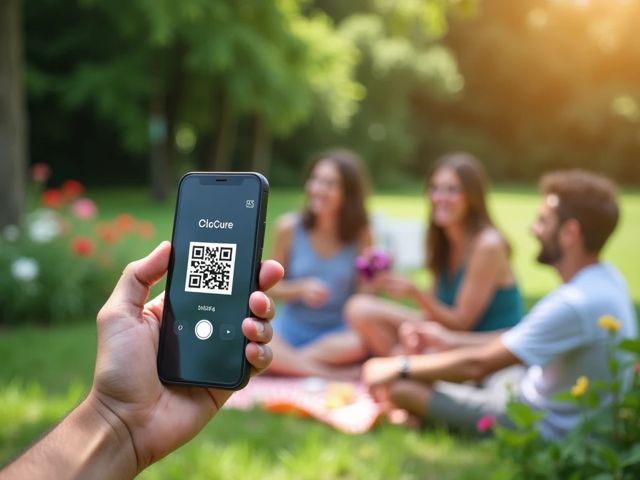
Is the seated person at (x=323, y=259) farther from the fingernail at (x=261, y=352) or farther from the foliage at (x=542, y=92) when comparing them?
the foliage at (x=542, y=92)

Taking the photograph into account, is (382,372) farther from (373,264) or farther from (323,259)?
(323,259)

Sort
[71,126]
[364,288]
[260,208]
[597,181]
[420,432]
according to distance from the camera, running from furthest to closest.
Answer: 1. [71,126]
2. [364,288]
3. [420,432]
4. [597,181]
5. [260,208]

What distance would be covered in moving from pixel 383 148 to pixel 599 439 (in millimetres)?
29812

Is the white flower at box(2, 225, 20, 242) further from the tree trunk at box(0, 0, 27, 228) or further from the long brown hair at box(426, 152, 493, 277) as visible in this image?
the long brown hair at box(426, 152, 493, 277)

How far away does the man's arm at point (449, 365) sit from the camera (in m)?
3.17

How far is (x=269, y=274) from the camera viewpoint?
169 centimetres

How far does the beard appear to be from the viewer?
3188 mm

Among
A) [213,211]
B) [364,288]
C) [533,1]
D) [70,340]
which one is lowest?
[70,340]

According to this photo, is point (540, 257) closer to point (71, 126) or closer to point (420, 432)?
point (420, 432)

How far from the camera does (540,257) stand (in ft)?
10.7

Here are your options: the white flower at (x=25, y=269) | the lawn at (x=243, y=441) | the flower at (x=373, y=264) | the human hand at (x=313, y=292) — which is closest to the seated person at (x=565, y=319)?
the lawn at (x=243, y=441)

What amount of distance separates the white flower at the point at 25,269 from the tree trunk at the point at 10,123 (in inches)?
29.2

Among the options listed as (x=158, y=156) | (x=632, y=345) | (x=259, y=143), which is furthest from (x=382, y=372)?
(x=259, y=143)

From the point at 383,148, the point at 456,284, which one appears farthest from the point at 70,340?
the point at 383,148
